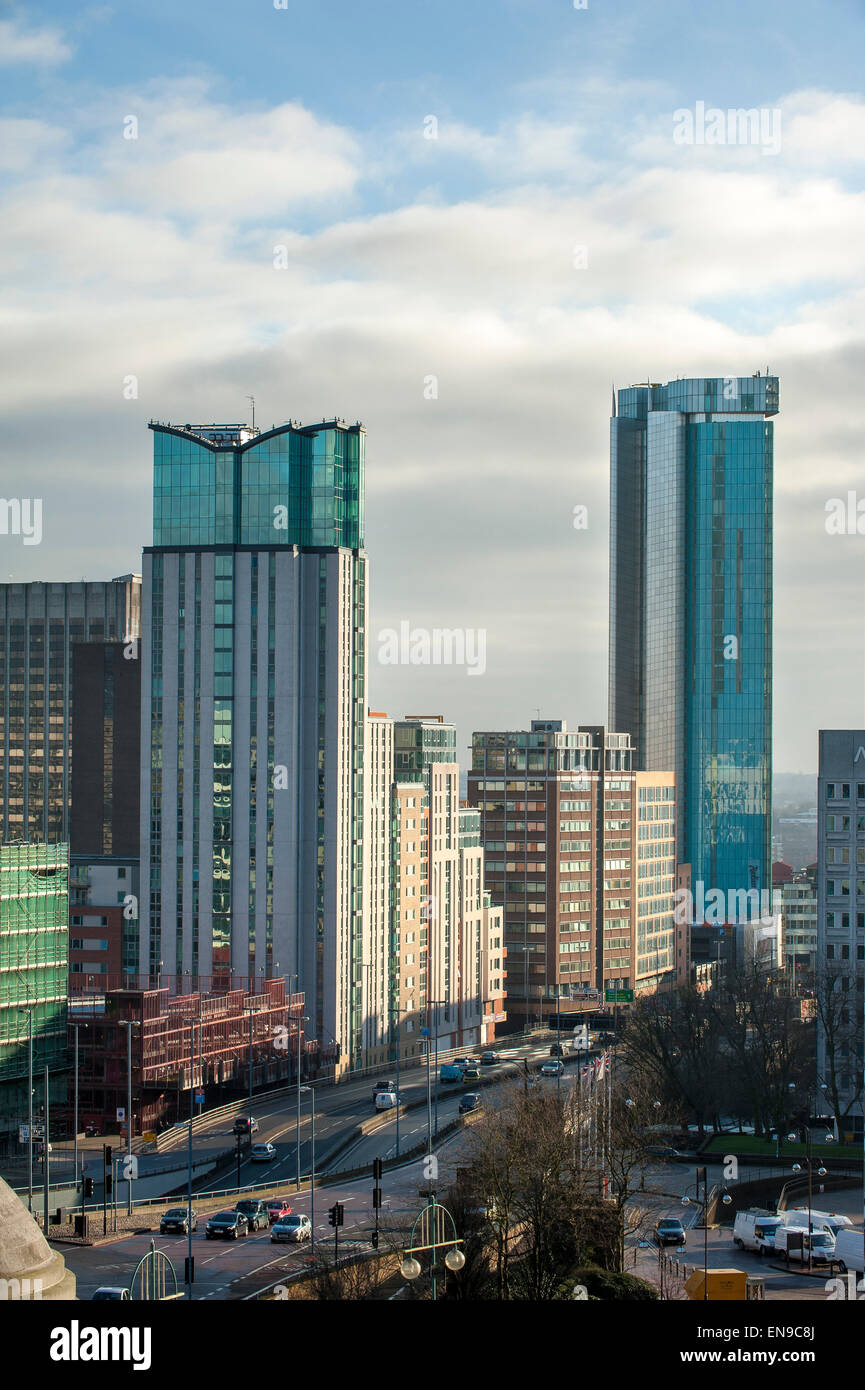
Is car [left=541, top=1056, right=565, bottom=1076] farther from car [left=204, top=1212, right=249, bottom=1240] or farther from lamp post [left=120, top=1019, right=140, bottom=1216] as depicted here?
car [left=204, top=1212, right=249, bottom=1240]

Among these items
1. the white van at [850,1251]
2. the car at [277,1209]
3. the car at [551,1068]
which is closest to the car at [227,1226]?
the car at [277,1209]

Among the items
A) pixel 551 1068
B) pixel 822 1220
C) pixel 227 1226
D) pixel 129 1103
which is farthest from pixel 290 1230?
pixel 551 1068

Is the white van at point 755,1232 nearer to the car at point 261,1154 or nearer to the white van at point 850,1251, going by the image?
the white van at point 850,1251

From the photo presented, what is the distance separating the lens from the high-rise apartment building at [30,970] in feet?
275

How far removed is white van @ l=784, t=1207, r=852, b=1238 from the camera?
63844 mm

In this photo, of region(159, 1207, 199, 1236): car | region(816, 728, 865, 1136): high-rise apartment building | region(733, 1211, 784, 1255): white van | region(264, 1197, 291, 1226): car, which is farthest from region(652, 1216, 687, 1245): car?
region(816, 728, 865, 1136): high-rise apartment building

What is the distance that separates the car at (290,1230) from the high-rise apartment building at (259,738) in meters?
61.1

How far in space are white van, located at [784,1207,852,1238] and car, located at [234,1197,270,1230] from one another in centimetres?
1995

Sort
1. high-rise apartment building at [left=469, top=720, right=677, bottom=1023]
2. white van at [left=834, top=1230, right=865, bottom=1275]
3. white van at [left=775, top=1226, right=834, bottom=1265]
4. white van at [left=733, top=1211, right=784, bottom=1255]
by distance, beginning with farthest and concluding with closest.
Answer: high-rise apartment building at [left=469, top=720, right=677, bottom=1023]
white van at [left=733, top=1211, right=784, bottom=1255]
white van at [left=775, top=1226, right=834, bottom=1265]
white van at [left=834, top=1230, right=865, bottom=1275]

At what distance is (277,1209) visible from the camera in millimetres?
62500
